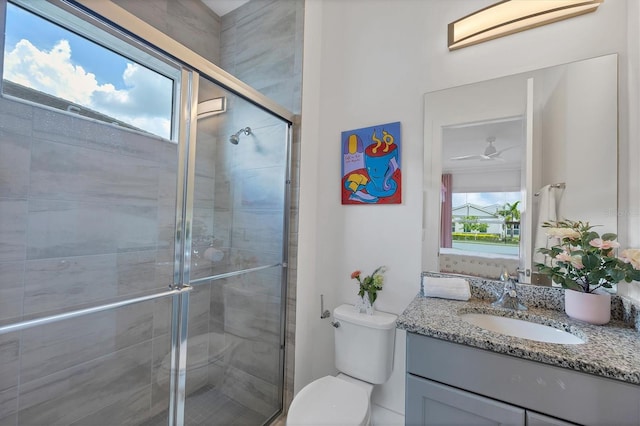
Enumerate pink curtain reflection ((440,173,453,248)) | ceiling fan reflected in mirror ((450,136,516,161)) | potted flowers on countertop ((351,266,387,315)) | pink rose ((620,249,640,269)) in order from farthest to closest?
potted flowers on countertop ((351,266,387,315)) → pink curtain reflection ((440,173,453,248)) → ceiling fan reflected in mirror ((450,136,516,161)) → pink rose ((620,249,640,269))

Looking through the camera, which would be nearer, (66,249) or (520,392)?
(520,392)

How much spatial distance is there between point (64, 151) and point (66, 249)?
48 cm

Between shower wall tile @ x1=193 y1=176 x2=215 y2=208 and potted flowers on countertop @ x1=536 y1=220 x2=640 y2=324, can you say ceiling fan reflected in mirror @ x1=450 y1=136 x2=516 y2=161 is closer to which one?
potted flowers on countertop @ x1=536 y1=220 x2=640 y2=324

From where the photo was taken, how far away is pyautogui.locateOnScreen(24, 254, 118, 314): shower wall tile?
4.03ft

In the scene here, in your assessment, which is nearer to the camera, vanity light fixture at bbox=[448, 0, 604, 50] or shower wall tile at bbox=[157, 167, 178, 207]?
vanity light fixture at bbox=[448, 0, 604, 50]

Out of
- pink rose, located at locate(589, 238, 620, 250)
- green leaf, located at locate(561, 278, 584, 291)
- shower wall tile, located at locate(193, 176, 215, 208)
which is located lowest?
green leaf, located at locate(561, 278, 584, 291)

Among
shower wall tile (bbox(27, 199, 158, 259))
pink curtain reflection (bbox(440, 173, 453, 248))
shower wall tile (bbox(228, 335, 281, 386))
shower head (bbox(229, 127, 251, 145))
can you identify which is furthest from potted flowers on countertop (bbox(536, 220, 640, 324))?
shower wall tile (bbox(27, 199, 158, 259))

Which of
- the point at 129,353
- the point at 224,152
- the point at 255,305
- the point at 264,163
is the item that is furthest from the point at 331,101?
the point at 129,353

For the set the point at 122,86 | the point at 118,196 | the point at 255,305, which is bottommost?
the point at 255,305

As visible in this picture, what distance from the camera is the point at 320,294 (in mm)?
1876

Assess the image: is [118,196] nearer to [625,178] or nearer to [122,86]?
[122,86]

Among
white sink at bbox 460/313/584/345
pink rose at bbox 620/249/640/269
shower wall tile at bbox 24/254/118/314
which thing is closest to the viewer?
pink rose at bbox 620/249/640/269

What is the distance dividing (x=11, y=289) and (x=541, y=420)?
2.06m

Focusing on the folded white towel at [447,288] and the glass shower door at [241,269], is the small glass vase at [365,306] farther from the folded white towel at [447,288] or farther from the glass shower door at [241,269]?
the glass shower door at [241,269]
